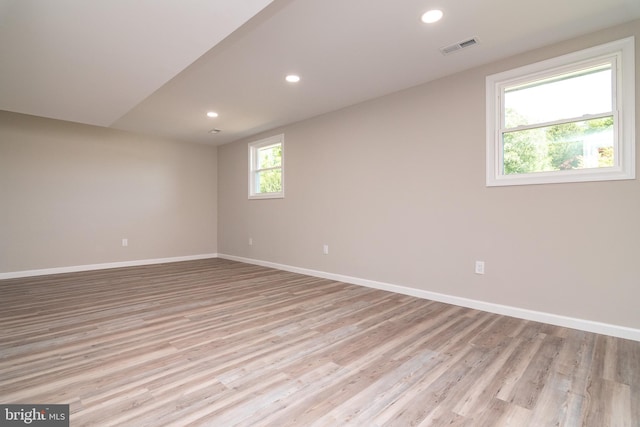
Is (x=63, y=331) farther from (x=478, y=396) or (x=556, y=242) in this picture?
(x=556, y=242)

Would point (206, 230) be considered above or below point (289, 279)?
above

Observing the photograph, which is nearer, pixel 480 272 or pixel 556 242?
pixel 556 242

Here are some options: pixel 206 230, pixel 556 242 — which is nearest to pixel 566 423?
pixel 556 242

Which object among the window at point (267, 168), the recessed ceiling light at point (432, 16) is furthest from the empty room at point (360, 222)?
the window at point (267, 168)

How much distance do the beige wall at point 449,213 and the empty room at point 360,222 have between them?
0.07 ft

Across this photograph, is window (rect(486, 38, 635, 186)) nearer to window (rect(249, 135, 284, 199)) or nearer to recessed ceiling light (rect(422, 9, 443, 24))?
recessed ceiling light (rect(422, 9, 443, 24))

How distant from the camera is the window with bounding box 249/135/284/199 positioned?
5.37 m

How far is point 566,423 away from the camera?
1.41 metres

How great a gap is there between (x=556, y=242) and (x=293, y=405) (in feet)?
8.44

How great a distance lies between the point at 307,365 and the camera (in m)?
1.92

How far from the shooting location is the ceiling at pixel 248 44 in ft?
6.41

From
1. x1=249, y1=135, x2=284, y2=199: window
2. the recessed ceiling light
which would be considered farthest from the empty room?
x1=249, y1=135, x2=284, y2=199: window

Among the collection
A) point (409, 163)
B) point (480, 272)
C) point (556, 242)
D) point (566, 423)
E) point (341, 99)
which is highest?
point (341, 99)

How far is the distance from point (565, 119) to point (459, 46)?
1.13 metres
